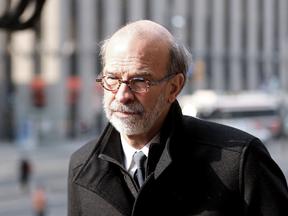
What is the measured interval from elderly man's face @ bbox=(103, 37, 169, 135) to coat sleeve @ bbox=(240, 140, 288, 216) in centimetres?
55

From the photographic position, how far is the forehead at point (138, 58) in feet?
6.59

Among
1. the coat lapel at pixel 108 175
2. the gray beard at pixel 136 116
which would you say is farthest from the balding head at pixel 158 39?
the coat lapel at pixel 108 175

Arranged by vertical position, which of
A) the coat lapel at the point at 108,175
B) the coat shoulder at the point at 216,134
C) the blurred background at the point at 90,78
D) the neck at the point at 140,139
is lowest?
the blurred background at the point at 90,78

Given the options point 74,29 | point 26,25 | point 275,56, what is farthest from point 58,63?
point 26,25

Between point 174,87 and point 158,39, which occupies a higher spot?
point 158,39

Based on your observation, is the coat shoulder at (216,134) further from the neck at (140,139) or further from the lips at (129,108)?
the lips at (129,108)

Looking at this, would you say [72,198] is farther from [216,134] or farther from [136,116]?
[216,134]

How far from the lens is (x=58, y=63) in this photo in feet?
108

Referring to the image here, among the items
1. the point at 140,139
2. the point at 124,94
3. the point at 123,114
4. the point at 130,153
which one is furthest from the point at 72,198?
the point at 124,94

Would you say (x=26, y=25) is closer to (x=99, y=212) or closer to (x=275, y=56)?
(x=99, y=212)

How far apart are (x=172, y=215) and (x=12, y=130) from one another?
32783mm

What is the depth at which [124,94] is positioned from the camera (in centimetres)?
201

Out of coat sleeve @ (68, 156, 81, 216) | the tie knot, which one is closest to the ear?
the tie knot

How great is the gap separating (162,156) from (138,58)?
20.1 inches
